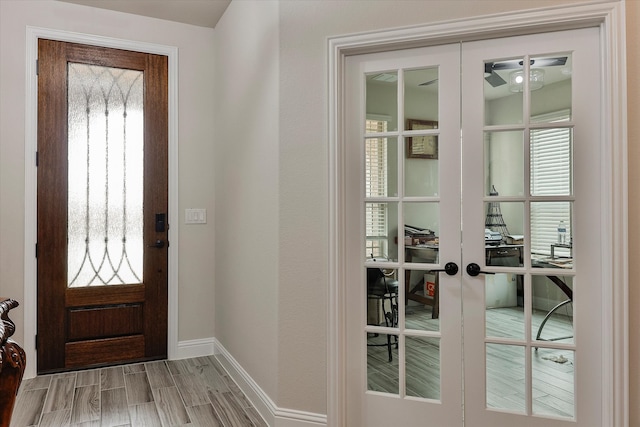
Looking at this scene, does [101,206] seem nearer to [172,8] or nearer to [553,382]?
[172,8]

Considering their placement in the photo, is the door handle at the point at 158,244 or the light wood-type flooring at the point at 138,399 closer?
the light wood-type flooring at the point at 138,399

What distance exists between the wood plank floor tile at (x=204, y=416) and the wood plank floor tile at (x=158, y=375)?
1.43 feet

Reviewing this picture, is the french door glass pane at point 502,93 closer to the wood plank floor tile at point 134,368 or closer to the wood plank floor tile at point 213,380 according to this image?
the wood plank floor tile at point 213,380

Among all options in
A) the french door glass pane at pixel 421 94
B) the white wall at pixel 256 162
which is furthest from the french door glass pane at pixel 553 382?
the french door glass pane at pixel 421 94

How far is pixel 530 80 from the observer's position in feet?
6.71

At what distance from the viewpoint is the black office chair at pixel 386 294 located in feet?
7.34

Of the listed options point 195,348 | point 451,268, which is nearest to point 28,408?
point 195,348

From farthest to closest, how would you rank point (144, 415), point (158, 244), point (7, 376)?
point (158, 244) < point (144, 415) < point (7, 376)

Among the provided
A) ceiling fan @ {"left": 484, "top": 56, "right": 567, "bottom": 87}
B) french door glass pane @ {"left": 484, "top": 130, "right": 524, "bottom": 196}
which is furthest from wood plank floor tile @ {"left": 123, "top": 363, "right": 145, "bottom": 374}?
ceiling fan @ {"left": 484, "top": 56, "right": 567, "bottom": 87}

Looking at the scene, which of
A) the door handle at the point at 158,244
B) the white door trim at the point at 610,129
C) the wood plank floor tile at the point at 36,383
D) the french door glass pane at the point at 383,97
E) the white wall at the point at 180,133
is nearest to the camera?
the white door trim at the point at 610,129

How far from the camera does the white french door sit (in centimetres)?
199

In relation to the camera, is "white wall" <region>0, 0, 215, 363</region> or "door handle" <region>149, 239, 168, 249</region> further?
"door handle" <region>149, 239, 168, 249</region>

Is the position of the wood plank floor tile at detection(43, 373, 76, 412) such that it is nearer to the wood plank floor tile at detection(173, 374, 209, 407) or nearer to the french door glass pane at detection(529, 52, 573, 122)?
the wood plank floor tile at detection(173, 374, 209, 407)

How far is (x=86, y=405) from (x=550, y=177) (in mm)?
2923
